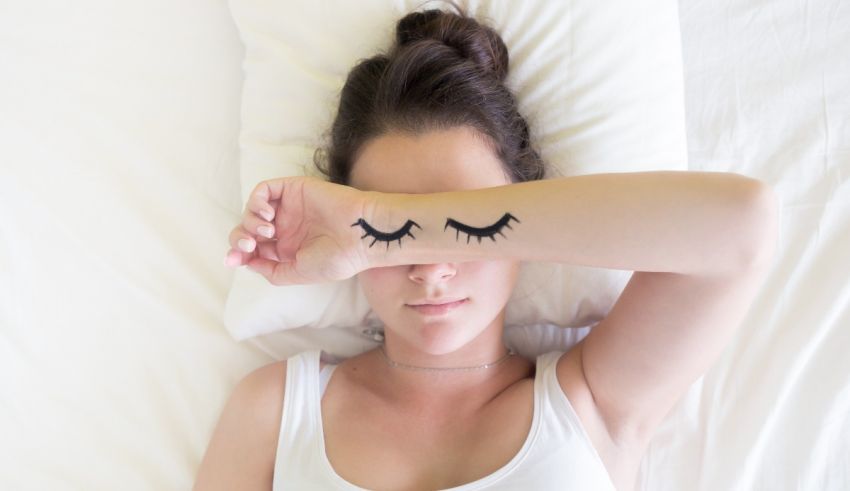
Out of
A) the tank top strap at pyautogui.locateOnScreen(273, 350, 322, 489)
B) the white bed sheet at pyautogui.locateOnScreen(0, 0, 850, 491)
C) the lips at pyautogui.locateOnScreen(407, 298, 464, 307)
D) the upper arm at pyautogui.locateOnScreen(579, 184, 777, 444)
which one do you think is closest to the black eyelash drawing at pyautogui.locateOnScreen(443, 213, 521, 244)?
the lips at pyautogui.locateOnScreen(407, 298, 464, 307)

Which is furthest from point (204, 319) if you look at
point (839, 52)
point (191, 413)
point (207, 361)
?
point (839, 52)

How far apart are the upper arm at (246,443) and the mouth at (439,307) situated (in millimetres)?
339

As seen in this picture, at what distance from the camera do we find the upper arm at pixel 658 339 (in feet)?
3.41

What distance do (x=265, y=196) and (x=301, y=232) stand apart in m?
0.09

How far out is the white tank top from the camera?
1.12 metres

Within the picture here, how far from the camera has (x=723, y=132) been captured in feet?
4.62

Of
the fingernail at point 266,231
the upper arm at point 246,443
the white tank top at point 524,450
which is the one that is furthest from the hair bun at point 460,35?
the upper arm at point 246,443

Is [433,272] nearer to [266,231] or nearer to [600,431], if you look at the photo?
[266,231]

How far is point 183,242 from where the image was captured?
1.47 meters

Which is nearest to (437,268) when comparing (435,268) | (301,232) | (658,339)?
(435,268)

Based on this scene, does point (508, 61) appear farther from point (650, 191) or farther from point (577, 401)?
point (577, 401)

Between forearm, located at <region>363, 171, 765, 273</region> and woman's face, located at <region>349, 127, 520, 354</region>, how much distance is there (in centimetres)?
4

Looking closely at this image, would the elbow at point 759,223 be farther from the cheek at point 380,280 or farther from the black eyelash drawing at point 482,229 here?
the cheek at point 380,280

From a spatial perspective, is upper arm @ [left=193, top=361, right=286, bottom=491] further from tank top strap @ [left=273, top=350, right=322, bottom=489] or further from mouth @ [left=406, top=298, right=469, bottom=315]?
A: mouth @ [left=406, top=298, right=469, bottom=315]
